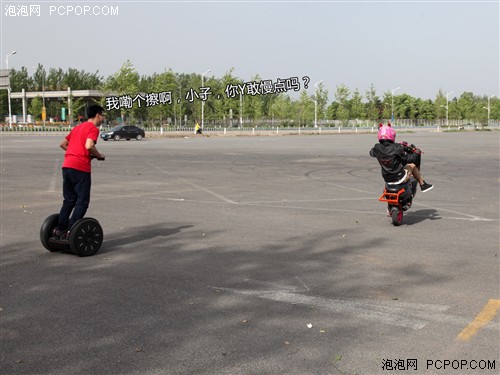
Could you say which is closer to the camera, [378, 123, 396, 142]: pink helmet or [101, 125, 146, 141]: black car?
[378, 123, 396, 142]: pink helmet

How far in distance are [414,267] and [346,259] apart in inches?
32.9

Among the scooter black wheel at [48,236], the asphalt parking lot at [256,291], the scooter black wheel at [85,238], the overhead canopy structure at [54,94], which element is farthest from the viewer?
the overhead canopy structure at [54,94]

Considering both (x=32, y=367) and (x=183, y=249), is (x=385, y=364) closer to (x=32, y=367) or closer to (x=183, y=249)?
(x=32, y=367)

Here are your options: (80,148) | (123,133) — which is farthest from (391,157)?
(123,133)

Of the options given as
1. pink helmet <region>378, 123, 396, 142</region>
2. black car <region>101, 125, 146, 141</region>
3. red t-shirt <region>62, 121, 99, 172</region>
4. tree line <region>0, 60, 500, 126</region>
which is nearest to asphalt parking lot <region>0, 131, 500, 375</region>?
red t-shirt <region>62, 121, 99, 172</region>

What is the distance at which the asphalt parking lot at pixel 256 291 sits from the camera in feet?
13.5

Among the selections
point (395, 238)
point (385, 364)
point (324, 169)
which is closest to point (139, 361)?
point (385, 364)

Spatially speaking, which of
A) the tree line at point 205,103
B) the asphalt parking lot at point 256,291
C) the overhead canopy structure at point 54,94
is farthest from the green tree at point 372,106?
the asphalt parking lot at point 256,291

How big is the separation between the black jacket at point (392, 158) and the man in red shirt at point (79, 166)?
14.8 ft

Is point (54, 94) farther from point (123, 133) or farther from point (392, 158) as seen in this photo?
point (392, 158)

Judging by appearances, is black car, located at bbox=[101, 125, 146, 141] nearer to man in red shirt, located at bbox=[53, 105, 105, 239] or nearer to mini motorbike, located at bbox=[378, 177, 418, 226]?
mini motorbike, located at bbox=[378, 177, 418, 226]

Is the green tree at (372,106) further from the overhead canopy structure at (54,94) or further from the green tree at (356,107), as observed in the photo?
the overhead canopy structure at (54,94)

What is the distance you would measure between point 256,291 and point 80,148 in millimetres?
3051

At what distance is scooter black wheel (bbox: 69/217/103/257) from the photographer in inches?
279
